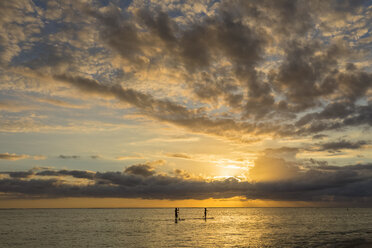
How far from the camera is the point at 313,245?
1933 inches

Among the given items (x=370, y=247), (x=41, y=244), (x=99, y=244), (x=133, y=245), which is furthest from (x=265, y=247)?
(x=41, y=244)

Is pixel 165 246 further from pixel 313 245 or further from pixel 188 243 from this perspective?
pixel 313 245

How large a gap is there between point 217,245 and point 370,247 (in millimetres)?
22858

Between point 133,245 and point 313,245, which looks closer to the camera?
point 313,245

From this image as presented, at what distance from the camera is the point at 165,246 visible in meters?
50.9

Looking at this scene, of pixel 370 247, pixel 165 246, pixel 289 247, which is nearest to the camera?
pixel 370 247

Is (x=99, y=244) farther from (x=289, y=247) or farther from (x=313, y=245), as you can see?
(x=313, y=245)

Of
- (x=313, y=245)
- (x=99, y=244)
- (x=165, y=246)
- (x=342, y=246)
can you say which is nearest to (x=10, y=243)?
(x=99, y=244)

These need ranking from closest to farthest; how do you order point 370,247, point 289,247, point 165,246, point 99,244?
point 370,247
point 289,247
point 165,246
point 99,244

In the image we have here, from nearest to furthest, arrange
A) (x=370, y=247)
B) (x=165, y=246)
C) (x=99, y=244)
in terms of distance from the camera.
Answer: (x=370, y=247), (x=165, y=246), (x=99, y=244)

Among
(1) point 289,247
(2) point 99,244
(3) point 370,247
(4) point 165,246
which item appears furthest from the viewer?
(2) point 99,244

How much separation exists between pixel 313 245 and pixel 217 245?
15468 millimetres

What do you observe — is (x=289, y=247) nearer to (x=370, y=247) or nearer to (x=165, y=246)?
(x=370, y=247)

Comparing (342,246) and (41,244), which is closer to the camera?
(342,246)
